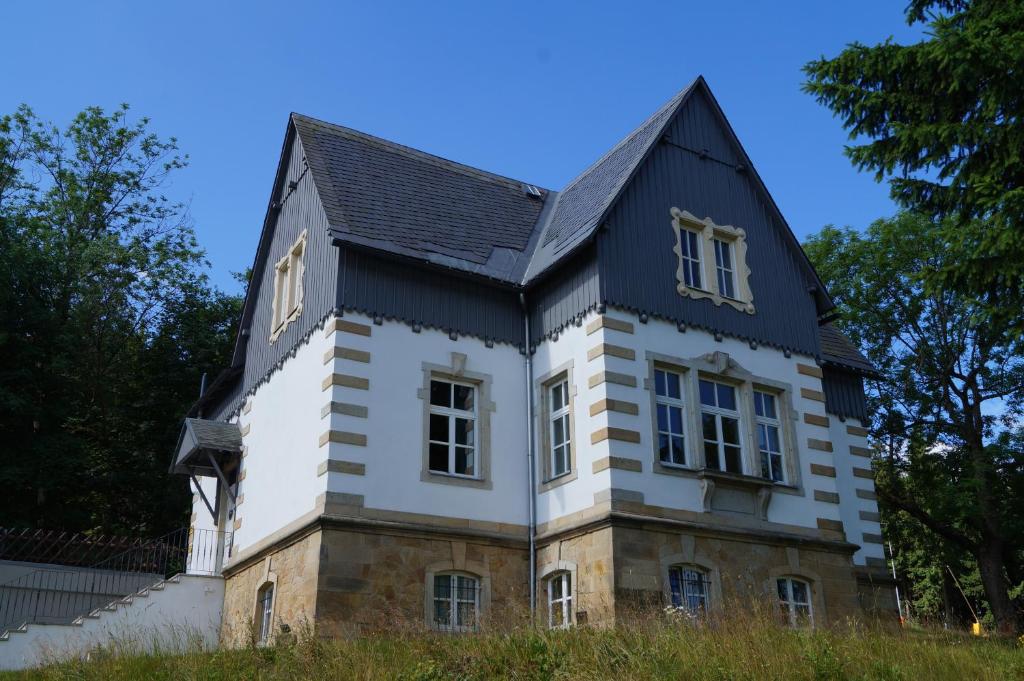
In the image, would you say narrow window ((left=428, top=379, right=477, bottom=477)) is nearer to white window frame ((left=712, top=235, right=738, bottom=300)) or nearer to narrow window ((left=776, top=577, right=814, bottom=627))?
white window frame ((left=712, top=235, right=738, bottom=300))

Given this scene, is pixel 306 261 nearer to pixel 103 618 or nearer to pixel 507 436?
pixel 507 436

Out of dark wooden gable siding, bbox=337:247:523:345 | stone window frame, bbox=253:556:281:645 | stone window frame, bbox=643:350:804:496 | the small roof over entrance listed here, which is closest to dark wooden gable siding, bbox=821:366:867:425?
stone window frame, bbox=643:350:804:496

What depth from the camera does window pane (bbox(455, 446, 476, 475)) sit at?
18250 millimetres

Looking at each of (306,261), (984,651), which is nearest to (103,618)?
(306,261)

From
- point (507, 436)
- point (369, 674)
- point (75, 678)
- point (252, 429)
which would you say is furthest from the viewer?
point (252, 429)

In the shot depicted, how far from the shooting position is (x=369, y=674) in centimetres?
1117

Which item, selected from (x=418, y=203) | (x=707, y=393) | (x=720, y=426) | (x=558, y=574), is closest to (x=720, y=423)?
(x=720, y=426)

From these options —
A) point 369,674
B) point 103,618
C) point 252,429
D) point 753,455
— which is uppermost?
point 252,429

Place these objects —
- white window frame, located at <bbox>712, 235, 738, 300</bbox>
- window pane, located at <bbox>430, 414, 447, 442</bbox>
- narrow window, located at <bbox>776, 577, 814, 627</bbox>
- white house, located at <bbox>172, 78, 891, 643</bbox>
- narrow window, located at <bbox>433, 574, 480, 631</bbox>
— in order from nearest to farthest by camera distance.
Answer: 1. white house, located at <bbox>172, 78, 891, 643</bbox>
2. narrow window, located at <bbox>433, 574, 480, 631</bbox>
3. narrow window, located at <bbox>776, 577, 814, 627</bbox>
4. window pane, located at <bbox>430, 414, 447, 442</bbox>
5. white window frame, located at <bbox>712, 235, 738, 300</bbox>

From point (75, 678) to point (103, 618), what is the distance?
601 cm

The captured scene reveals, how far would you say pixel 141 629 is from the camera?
18875mm

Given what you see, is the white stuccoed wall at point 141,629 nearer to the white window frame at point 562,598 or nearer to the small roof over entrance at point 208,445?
the small roof over entrance at point 208,445

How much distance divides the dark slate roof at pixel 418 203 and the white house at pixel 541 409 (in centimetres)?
9

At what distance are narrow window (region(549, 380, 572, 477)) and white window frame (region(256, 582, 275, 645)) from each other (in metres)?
5.60
